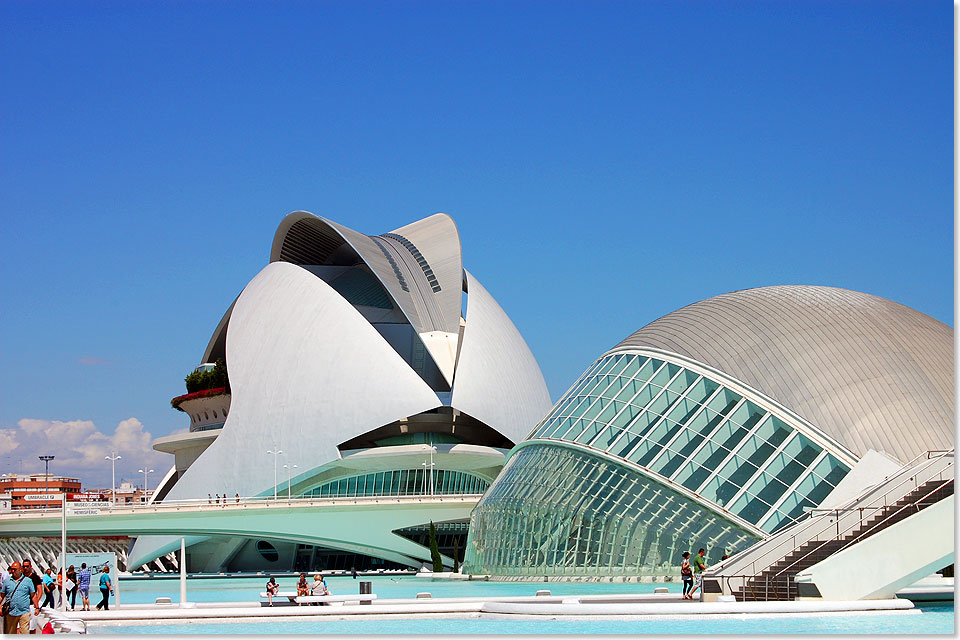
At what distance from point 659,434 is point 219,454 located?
36.6 meters

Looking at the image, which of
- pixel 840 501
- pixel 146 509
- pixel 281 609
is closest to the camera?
pixel 281 609

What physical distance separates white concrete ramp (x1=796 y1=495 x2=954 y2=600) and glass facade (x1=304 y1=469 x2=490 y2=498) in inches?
1676

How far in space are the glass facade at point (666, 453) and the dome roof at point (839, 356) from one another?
2.45 ft

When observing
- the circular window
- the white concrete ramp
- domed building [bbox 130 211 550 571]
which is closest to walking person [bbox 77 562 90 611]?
the white concrete ramp

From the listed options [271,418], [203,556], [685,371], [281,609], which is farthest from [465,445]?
[281,609]

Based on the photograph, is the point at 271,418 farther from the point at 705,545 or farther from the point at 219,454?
the point at 705,545

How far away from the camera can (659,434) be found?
27422 mm

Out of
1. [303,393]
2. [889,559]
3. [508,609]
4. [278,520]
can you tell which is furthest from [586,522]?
[303,393]

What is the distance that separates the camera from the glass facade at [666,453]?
80.9 feet

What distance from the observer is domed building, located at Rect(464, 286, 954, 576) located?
2502 cm

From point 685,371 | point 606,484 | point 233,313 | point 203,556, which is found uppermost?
point 233,313

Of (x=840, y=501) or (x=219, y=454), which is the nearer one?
(x=840, y=501)

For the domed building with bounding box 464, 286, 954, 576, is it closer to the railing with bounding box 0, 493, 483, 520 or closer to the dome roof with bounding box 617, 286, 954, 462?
the dome roof with bounding box 617, 286, 954, 462

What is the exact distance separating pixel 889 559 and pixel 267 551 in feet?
152
